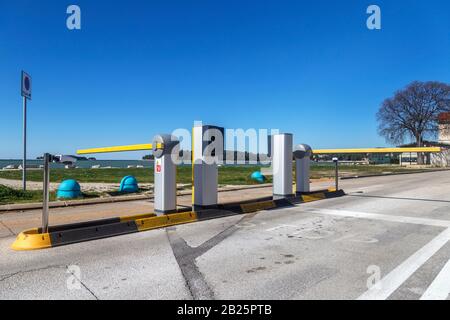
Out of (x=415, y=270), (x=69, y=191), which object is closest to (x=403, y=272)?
(x=415, y=270)

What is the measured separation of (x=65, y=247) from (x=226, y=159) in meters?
3.91

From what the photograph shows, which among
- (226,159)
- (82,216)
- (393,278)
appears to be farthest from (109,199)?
(393,278)

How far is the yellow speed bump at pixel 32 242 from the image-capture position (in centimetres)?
537

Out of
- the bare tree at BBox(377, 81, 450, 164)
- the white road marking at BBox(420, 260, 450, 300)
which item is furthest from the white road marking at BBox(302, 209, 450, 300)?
the bare tree at BBox(377, 81, 450, 164)

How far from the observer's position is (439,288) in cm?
374

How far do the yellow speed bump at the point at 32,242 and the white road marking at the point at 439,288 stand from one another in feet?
16.8

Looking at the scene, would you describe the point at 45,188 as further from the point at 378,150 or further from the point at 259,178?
the point at 259,178

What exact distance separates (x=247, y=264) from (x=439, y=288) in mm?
2159

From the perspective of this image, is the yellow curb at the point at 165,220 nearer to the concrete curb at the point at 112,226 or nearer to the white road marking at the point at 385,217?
the concrete curb at the point at 112,226

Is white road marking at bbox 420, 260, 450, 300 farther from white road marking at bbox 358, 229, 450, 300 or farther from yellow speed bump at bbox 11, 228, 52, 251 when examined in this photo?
yellow speed bump at bbox 11, 228, 52, 251

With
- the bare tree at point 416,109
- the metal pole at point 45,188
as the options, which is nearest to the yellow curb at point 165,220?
the metal pole at point 45,188

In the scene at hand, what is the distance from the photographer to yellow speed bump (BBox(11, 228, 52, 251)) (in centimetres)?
537

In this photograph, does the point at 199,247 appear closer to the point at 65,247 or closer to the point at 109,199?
the point at 65,247
